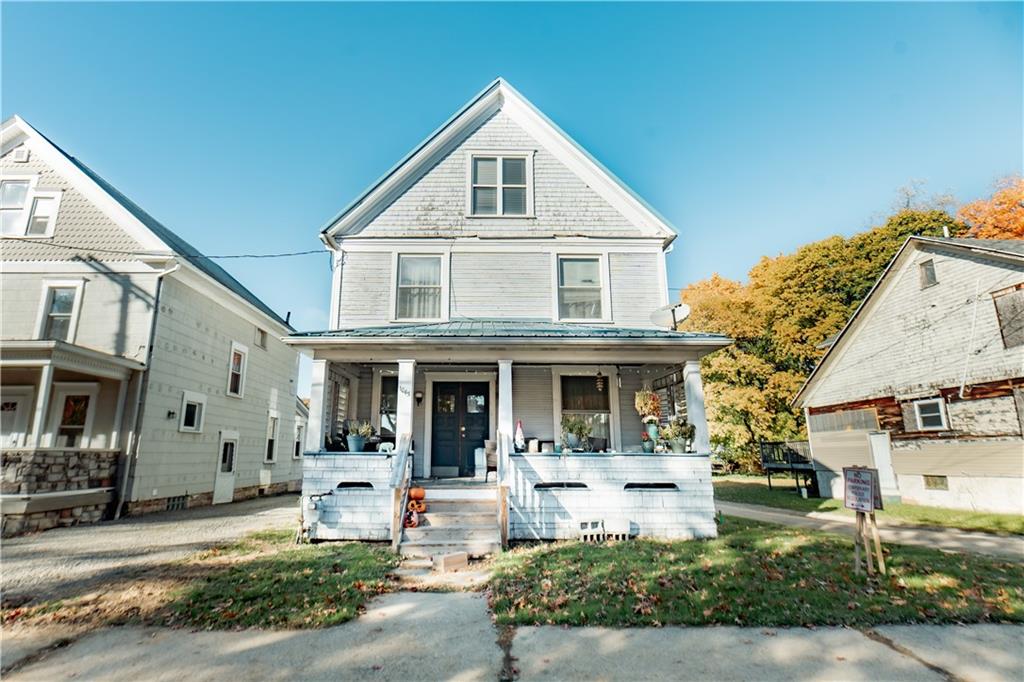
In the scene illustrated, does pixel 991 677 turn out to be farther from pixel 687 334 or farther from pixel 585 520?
pixel 687 334

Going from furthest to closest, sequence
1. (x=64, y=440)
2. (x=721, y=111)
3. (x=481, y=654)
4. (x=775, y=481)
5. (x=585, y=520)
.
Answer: (x=775, y=481)
(x=721, y=111)
(x=64, y=440)
(x=585, y=520)
(x=481, y=654)

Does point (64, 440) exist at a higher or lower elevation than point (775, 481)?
higher

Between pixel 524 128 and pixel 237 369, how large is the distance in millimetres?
12436

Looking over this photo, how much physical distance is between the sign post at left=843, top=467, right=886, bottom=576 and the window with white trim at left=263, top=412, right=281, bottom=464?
59.6ft

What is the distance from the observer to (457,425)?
10703 millimetres

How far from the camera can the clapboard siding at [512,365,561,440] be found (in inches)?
414

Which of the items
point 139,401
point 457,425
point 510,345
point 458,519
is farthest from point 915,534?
point 139,401

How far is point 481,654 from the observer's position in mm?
3770

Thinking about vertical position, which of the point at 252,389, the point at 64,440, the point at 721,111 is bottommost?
Answer: the point at 64,440

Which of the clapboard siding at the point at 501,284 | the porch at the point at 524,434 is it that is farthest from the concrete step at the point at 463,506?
the clapboard siding at the point at 501,284

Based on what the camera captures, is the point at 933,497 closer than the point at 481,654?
No

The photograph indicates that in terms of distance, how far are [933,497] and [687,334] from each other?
35.3ft

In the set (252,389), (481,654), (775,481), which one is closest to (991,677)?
(481,654)

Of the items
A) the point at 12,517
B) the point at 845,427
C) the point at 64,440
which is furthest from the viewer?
the point at 845,427
